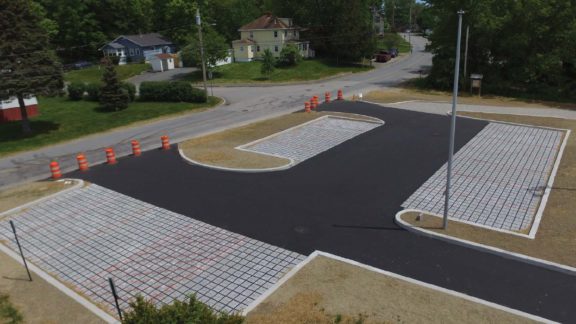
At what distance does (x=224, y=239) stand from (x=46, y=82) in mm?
21463

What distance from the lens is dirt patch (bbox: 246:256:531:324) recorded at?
29.9ft

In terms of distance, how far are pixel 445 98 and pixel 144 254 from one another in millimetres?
31789

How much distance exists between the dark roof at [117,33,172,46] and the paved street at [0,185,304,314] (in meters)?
56.0

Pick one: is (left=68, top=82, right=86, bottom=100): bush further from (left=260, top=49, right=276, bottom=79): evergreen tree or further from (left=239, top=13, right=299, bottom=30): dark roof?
(left=239, top=13, right=299, bottom=30): dark roof

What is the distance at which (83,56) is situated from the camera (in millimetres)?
71438

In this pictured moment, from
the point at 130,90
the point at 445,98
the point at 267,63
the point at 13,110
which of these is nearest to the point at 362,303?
the point at 445,98

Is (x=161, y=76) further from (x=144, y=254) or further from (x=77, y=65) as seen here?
(x=144, y=254)

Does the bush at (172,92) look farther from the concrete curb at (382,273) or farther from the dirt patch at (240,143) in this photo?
the concrete curb at (382,273)

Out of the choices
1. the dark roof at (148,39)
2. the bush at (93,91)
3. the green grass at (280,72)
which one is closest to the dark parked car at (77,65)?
the dark roof at (148,39)

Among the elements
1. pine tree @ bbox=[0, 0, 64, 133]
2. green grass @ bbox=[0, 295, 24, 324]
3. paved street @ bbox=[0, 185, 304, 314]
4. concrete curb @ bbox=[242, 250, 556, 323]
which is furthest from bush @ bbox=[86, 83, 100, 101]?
concrete curb @ bbox=[242, 250, 556, 323]

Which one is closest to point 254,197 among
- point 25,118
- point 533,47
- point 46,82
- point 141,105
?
point 46,82

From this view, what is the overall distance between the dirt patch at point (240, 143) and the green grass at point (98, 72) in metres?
36.9

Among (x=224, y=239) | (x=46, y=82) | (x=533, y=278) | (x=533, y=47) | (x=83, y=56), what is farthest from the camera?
(x=83, y=56)

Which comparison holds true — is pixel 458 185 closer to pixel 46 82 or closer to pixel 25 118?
pixel 46 82
